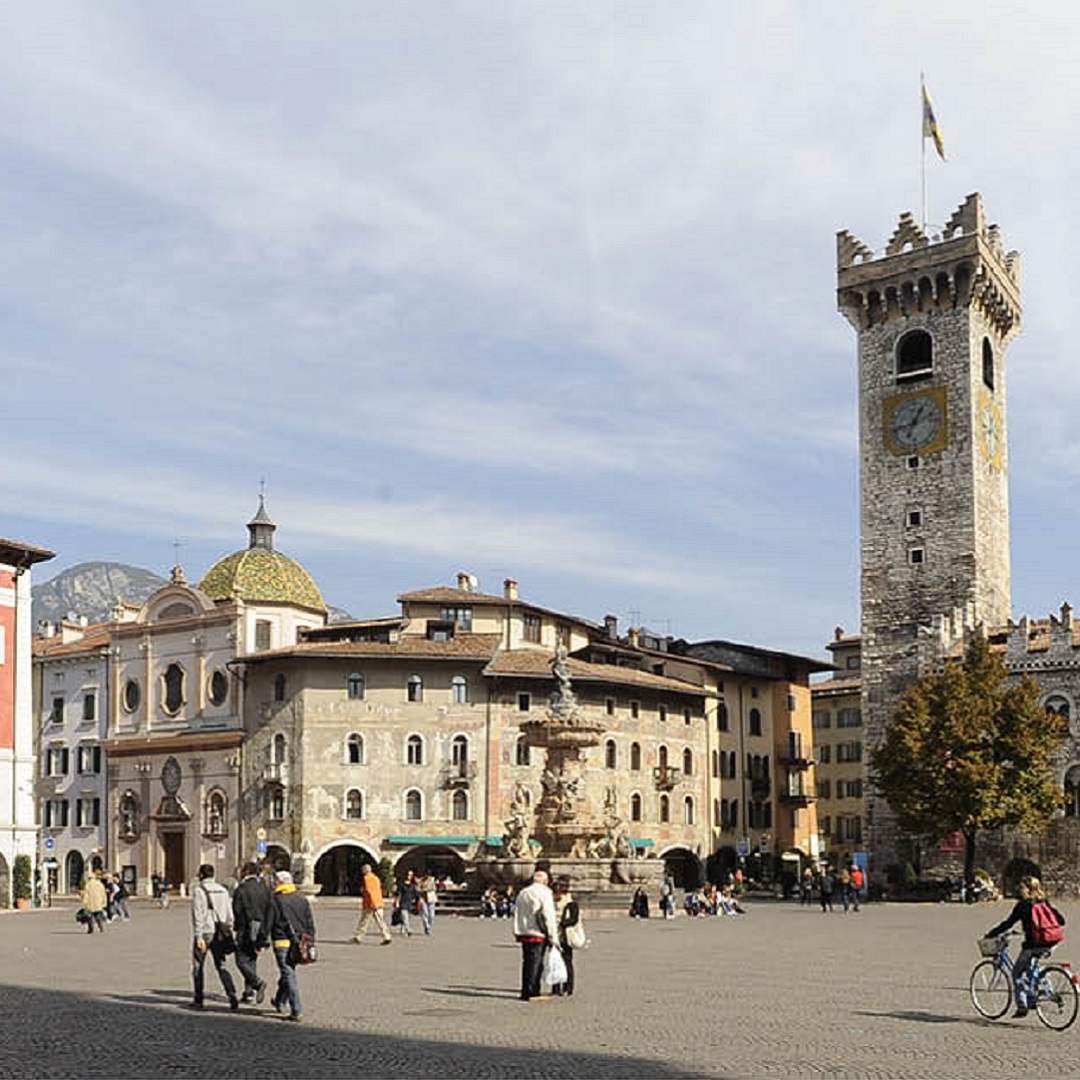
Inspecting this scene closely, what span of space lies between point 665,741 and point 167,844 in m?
22.1

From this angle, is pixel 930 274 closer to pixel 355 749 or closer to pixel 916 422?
pixel 916 422

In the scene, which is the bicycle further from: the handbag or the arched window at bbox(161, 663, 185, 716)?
the arched window at bbox(161, 663, 185, 716)

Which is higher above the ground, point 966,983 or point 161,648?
point 161,648

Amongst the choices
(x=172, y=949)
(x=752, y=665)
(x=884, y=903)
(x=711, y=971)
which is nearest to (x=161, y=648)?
(x=752, y=665)

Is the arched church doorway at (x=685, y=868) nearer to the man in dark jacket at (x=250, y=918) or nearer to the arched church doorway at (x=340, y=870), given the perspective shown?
the arched church doorway at (x=340, y=870)

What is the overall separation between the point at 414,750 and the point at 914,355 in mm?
27655

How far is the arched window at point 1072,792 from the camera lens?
64.0 meters

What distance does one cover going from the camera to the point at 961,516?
2817 inches

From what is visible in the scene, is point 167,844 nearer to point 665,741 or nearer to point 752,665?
point 665,741

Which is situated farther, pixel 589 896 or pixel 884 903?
pixel 884 903

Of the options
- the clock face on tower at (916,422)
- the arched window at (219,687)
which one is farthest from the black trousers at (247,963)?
the clock face on tower at (916,422)

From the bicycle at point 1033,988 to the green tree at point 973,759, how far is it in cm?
4348

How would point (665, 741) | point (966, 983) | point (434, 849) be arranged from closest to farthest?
point (966, 983)
point (434, 849)
point (665, 741)

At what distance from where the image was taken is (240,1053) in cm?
1483
